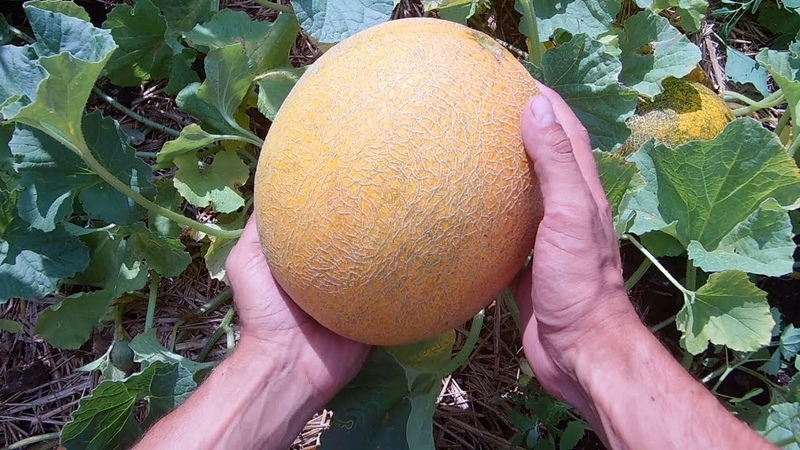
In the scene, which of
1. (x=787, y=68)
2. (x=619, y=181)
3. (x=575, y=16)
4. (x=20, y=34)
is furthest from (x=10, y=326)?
Answer: (x=787, y=68)

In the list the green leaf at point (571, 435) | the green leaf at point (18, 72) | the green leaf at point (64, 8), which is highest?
the green leaf at point (64, 8)

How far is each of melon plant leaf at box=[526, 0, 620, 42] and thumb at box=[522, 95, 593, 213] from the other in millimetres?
744

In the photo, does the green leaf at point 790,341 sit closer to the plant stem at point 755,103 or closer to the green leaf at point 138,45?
the plant stem at point 755,103

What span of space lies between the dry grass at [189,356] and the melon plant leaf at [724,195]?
532mm

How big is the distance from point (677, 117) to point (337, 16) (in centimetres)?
91

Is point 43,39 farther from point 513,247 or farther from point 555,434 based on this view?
point 555,434

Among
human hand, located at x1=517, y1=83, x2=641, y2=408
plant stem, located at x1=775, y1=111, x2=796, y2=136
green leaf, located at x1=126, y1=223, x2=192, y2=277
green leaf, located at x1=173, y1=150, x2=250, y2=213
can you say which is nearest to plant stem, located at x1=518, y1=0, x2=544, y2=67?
human hand, located at x1=517, y1=83, x2=641, y2=408

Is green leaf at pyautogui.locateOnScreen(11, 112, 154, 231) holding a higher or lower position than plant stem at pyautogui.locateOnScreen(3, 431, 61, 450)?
higher

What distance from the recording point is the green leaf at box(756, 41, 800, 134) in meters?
1.77

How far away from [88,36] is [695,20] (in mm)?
1585

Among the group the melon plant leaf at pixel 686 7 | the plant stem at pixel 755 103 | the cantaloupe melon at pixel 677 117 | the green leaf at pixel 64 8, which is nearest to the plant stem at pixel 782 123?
the plant stem at pixel 755 103

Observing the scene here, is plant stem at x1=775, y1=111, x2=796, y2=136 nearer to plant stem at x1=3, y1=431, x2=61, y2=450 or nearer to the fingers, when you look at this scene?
the fingers

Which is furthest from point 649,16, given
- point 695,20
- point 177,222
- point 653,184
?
point 177,222

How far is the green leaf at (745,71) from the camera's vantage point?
7.14 feet
